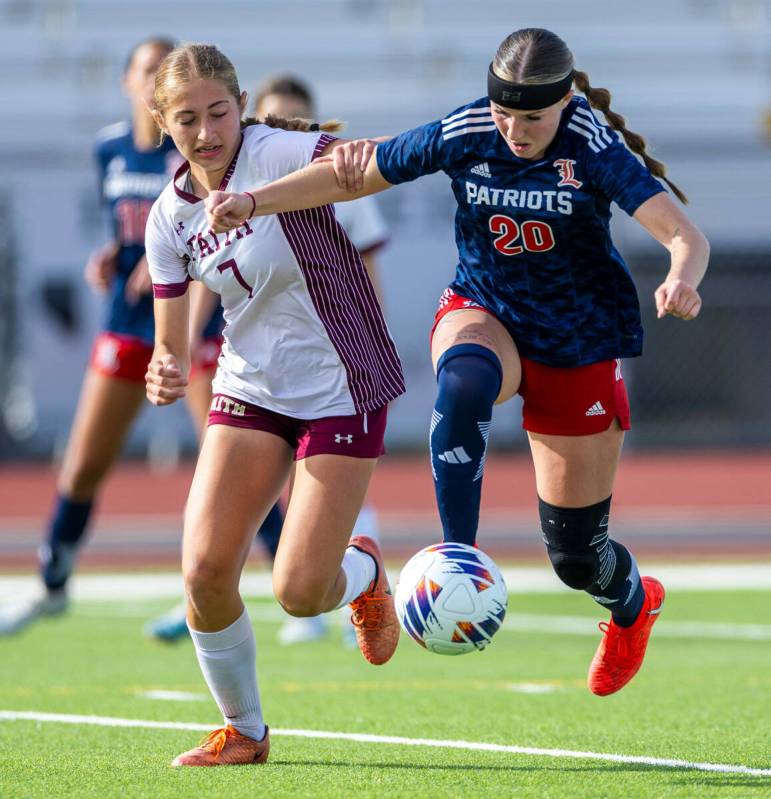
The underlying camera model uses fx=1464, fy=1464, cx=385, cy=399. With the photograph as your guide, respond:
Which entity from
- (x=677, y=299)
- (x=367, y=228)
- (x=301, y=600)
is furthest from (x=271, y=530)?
(x=677, y=299)

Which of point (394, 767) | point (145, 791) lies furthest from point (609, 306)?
point (145, 791)

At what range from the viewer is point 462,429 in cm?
468

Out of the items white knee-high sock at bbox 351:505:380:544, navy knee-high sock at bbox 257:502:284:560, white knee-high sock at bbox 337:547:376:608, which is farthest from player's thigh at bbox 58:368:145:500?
white knee-high sock at bbox 337:547:376:608

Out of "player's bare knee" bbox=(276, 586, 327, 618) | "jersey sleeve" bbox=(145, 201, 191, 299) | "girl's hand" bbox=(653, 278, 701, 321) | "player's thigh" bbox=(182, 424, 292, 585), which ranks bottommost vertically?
"player's bare knee" bbox=(276, 586, 327, 618)

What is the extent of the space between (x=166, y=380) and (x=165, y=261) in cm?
42

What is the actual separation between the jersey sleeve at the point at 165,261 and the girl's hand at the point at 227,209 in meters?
0.34

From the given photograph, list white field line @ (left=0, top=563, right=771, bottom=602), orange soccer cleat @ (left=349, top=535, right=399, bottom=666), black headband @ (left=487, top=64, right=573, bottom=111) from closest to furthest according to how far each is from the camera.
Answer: black headband @ (left=487, top=64, right=573, bottom=111), orange soccer cleat @ (left=349, top=535, right=399, bottom=666), white field line @ (left=0, top=563, right=771, bottom=602)

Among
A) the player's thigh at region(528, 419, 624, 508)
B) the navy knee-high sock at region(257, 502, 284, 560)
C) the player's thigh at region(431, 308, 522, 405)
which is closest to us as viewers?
the player's thigh at region(431, 308, 522, 405)

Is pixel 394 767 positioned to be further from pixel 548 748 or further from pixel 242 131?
pixel 242 131

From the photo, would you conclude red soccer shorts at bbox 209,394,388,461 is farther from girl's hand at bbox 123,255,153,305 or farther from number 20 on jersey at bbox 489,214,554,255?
girl's hand at bbox 123,255,153,305

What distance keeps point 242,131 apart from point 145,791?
2116 mm

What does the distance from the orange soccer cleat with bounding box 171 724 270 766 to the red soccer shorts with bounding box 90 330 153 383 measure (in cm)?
327

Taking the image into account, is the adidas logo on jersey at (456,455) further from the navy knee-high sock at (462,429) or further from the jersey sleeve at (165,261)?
the jersey sleeve at (165,261)

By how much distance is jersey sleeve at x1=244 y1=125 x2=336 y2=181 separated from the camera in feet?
15.5
